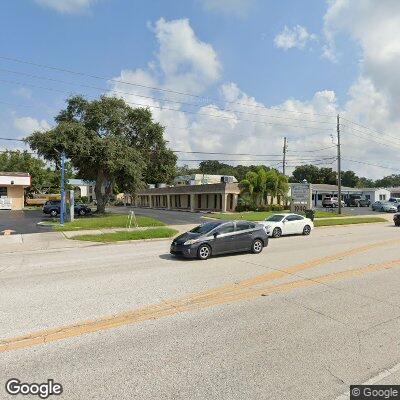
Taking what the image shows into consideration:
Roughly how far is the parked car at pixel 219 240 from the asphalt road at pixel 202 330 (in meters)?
1.75

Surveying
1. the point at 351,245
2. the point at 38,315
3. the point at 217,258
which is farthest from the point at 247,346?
the point at 351,245

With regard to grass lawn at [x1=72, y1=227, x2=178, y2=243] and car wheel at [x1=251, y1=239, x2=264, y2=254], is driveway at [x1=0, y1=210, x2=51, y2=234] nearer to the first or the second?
grass lawn at [x1=72, y1=227, x2=178, y2=243]

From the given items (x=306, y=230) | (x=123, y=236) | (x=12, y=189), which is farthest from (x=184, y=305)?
(x=12, y=189)

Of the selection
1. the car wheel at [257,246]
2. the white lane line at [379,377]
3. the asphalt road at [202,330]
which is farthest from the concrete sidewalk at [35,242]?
the white lane line at [379,377]

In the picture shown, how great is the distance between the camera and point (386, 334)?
6.02 m

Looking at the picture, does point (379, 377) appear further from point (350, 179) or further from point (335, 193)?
point (350, 179)

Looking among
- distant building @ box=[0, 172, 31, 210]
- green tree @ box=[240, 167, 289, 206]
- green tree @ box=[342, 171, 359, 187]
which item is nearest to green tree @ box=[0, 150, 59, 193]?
distant building @ box=[0, 172, 31, 210]

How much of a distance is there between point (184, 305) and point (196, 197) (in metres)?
45.9

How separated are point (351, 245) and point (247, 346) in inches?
515

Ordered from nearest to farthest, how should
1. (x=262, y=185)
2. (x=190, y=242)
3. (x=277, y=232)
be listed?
(x=190, y=242), (x=277, y=232), (x=262, y=185)

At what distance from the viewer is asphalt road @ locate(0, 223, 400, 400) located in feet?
14.8

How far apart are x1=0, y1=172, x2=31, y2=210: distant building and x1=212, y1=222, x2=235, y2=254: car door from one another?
4266 cm

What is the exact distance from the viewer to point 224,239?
1393cm

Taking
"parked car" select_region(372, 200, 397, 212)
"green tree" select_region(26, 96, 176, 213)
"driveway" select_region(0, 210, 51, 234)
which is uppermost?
"green tree" select_region(26, 96, 176, 213)
